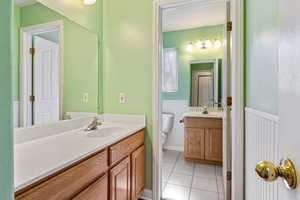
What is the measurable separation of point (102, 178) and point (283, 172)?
101 cm

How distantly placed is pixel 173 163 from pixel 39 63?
7.78 ft

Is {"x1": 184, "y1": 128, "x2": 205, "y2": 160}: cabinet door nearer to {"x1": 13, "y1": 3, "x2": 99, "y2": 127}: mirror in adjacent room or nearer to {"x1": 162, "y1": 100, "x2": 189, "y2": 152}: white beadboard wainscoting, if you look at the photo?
{"x1": 162, "y1": 100, "x2": 189, "y2": 152}: white beadboard wainscoting

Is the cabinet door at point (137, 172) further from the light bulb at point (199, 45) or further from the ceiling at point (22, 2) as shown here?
the light bulb at point (199, 45)

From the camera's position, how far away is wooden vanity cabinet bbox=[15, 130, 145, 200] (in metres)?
0.72

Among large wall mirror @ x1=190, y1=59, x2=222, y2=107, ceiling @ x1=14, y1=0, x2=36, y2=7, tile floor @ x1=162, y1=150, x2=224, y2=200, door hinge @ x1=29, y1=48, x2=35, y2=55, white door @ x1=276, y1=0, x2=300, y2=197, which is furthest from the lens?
large wall mirror @ x1=190, y1=59, x2=222, y2=107

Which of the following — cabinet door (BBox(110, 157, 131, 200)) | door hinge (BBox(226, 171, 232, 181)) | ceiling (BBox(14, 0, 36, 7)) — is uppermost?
ceiling (BBox(14, 0, 36, 7))

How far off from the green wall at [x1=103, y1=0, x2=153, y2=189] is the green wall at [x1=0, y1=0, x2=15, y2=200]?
141 centimetres

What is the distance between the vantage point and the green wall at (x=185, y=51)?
10.1 ft

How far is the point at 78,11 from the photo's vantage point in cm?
166

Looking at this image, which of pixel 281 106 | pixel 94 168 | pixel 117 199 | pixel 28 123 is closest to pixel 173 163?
pixel 117 199

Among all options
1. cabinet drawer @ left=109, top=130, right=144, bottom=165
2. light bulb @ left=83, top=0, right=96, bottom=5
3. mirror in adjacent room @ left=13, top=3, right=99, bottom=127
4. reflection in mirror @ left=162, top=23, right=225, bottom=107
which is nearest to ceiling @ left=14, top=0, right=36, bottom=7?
mirror in adjacent room @ left=13, top=3, right=99, bottom=127

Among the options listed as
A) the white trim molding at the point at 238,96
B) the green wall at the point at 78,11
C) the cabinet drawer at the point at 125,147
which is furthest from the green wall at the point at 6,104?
the white trim molding at the point at 238,96

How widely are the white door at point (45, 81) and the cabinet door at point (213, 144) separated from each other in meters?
2.17

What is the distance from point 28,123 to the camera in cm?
118
